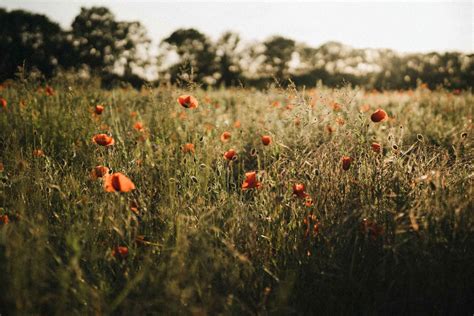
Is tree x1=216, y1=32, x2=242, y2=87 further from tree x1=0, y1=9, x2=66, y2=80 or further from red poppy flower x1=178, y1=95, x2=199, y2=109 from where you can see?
red poppy flower x1=178, y1=95, x2=199, y2=109

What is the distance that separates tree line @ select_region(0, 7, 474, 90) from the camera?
52.5 feet

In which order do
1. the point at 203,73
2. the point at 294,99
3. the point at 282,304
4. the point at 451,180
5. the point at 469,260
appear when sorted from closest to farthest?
the point at 282,304 → the point at 469,260 → the point at 451,180 → the point at 294,99 → the point at 203,73

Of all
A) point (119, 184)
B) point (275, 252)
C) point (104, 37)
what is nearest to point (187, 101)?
point (119, 184)

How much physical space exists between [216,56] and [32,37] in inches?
426

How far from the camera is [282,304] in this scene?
132 cm

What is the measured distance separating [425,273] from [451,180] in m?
0.63

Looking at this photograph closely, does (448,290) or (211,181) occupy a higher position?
(211,181)

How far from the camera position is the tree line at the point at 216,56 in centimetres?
1600

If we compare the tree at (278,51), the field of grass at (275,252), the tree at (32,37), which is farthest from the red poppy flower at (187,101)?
the tree at (278,51)

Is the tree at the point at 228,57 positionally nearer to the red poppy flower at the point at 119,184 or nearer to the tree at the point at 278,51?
the tree at the point at 278,51

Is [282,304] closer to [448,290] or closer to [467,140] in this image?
[448,290]

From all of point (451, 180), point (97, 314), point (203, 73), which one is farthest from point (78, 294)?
point (203, 73)

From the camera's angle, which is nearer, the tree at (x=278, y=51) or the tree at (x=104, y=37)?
the tree at (x=104, y=37)

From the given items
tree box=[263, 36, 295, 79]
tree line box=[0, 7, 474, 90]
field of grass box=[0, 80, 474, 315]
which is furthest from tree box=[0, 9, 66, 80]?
field of grass box=[0, 80, 474, 315]
